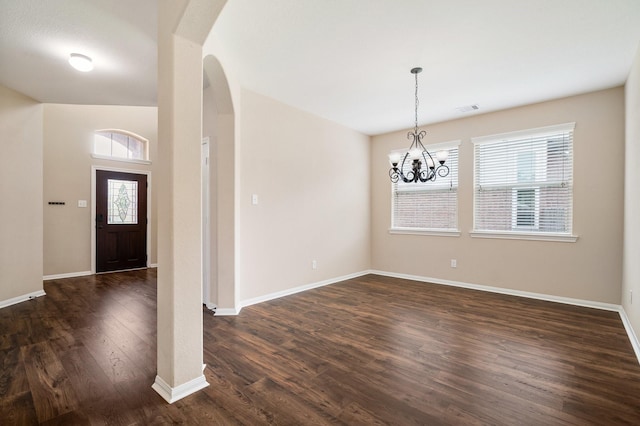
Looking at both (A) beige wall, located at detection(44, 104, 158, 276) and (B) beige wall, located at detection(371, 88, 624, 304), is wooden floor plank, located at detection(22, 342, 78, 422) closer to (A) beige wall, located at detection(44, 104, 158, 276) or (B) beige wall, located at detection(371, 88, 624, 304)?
(A) beige wall, located at detection(44, 104, 158, 276)

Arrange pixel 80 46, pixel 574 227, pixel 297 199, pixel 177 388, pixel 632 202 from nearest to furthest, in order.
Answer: pixel 177 388
pixel 80 46
pixel 632 202
pixel 574 227
pixel 297 199

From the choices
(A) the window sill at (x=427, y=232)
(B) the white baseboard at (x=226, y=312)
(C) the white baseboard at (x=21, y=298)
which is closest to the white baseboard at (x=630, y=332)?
(A) the window sill at (x=427, y=232)

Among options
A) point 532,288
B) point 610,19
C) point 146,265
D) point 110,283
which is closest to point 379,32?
point 610,19

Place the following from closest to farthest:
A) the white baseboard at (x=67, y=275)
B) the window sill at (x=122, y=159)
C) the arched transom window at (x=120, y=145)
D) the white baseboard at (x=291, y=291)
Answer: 1. the white baseboard at (x=291, y=291)
2. the white baseboard at (x=67, y=275)
3. the window sill at (x=122, y=159)
4. the arched transom window at (x=120, y=145)

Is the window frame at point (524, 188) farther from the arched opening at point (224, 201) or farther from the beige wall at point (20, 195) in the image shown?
the beige wall at point (20, 195)

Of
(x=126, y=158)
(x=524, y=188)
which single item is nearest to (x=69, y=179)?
(x=126, y=158)

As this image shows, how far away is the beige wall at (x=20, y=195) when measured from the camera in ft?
12.2

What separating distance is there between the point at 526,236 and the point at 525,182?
77 cm

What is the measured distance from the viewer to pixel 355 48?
2.81 metres

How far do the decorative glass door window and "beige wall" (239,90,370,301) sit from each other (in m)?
3.98

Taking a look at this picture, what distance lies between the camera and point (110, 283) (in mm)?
5031

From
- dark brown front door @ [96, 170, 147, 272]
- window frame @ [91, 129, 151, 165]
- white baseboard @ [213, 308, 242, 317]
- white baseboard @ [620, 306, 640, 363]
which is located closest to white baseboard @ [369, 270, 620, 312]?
white baseboard @ [620, 306, 640, 363]

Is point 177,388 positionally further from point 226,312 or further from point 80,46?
point 80,46

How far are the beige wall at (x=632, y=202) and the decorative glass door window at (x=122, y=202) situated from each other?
25.3ft
